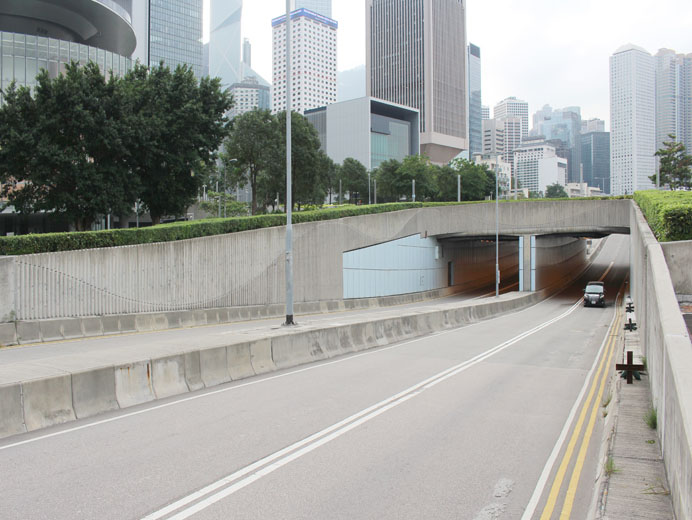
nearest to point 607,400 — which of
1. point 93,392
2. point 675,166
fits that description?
point 93,392

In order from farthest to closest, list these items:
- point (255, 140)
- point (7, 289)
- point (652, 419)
Answer: 1. point (255, 140)
2. point (7, 289)
3. point (652, 419)

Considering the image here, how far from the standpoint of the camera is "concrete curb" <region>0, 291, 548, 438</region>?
8.53 metres

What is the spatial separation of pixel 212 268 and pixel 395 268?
2165 cm

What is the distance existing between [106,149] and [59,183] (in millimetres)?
2948

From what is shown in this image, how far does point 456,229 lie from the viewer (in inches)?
2045

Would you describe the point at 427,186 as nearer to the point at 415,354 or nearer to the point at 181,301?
the point at 181,301

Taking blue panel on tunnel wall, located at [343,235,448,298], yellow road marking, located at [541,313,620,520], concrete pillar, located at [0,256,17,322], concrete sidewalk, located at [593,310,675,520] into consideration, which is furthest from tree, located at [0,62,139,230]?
concrete sidewalk, located at [593,310,675,520]

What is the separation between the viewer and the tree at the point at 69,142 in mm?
27516

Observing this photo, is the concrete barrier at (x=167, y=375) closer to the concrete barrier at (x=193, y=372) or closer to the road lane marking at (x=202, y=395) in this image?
the concrete barrier at (x=193, y=372)

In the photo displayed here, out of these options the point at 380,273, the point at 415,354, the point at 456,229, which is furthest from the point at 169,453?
the point at 456,229

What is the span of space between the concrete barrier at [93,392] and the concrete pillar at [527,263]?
44882mm

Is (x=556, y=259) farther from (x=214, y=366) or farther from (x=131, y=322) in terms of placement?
(x=214, y=366)

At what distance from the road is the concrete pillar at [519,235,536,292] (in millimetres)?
37832

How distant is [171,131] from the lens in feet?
107
